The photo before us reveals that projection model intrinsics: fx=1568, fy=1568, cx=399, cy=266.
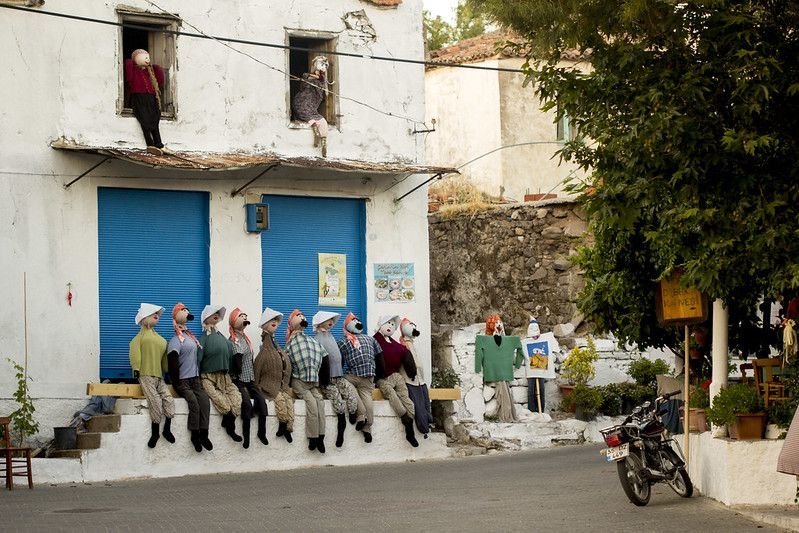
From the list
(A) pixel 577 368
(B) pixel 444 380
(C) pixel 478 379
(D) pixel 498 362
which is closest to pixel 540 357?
(A) pixel 577 368

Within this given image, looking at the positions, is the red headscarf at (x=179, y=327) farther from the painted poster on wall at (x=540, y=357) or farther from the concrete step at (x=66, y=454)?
the painted poster on wall at (x=540, y=357)

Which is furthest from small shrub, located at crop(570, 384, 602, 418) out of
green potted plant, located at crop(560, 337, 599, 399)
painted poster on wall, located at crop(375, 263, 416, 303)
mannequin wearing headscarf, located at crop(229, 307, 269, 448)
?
mannequin wearing headscarf, located at crop(229, 307, 269, 448)

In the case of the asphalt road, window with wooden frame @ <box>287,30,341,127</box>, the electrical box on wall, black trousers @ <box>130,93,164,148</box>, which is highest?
window with wooden frame @ <box>287,30,341,127</box>

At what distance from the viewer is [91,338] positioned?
867 inches

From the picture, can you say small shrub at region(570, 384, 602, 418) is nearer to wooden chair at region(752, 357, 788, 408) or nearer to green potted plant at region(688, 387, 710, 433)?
green potted plant at region(688, 387, 710, 433)

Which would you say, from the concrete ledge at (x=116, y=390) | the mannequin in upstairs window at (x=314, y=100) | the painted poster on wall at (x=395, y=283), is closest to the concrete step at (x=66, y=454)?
the concrete ledge at (x=116, y=390)

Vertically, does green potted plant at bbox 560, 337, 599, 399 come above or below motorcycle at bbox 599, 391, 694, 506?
above

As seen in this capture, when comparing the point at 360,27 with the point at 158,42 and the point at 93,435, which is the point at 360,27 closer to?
the point at 158,42

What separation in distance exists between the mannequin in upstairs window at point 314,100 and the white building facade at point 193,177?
0.54 ft

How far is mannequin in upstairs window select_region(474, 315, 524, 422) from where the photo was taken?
82.9 ft

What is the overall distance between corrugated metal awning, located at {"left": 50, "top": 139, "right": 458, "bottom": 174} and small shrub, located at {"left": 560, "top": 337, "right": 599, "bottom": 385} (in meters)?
4.05

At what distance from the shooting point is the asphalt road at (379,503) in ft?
49.0

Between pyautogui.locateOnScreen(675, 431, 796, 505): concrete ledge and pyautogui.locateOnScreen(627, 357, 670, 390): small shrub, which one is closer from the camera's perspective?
pyautogui.locateOnScreen(675, 431, 796, 505): concrete ledge

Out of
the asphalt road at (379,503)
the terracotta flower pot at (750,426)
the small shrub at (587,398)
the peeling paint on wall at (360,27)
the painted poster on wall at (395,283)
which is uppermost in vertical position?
the peeling paint on wall at (360,27)
